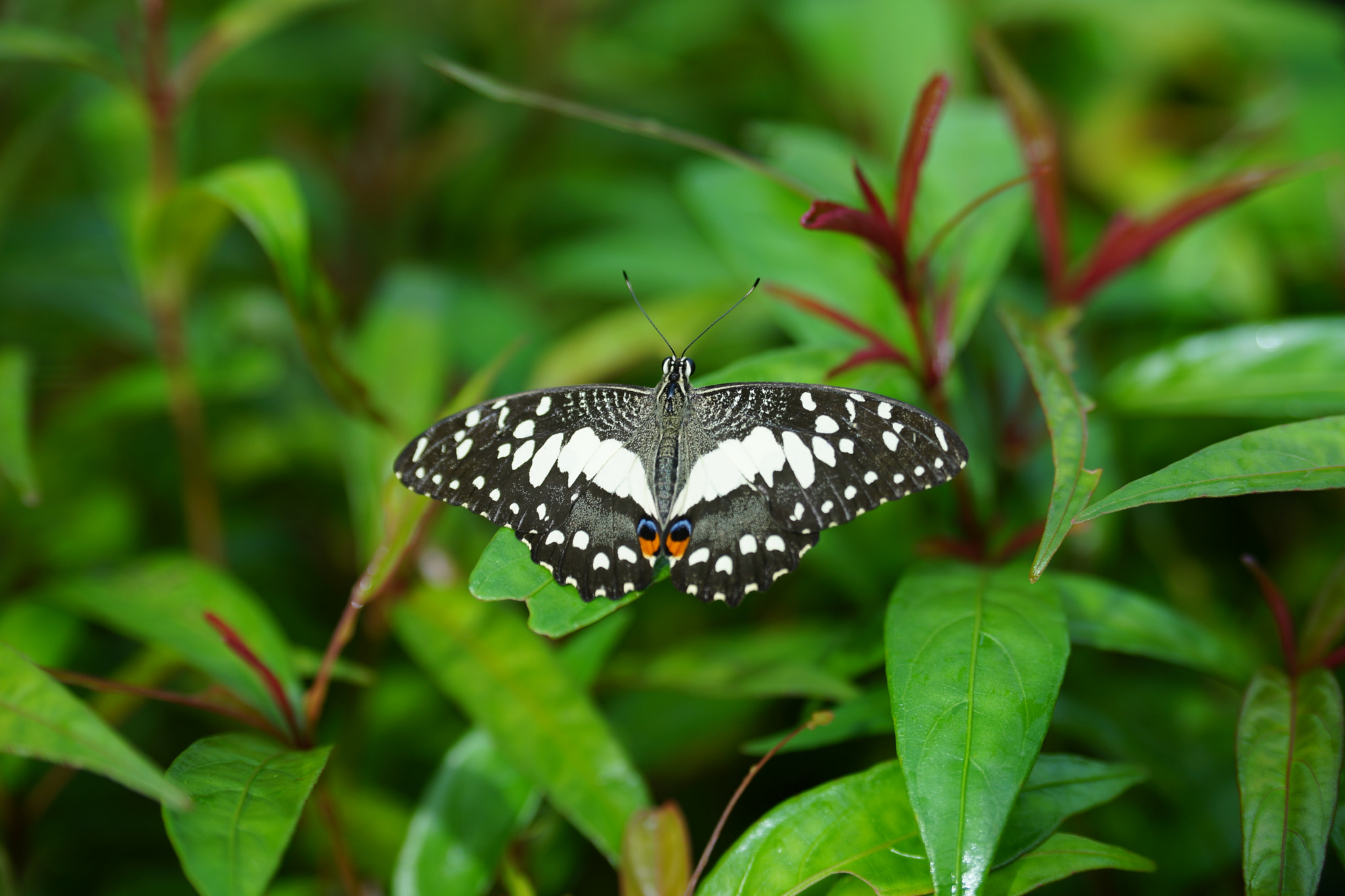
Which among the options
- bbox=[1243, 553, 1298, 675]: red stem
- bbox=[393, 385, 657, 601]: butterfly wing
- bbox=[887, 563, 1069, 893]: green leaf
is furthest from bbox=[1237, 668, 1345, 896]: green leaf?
bbox=[393, 385, 657, 601]: butterfly wing

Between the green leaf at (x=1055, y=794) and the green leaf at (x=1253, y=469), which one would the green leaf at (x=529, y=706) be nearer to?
the green leaf at (x=1055, y=794)

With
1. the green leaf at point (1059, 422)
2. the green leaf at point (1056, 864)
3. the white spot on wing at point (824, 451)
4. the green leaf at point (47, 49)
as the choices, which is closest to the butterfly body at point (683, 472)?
the white spot on wing at point (824, 451)

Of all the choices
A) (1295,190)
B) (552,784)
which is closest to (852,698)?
(552,784)

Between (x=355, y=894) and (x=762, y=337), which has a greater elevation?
(x=762, y=337)

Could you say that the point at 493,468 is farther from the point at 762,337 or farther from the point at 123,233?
the point at 123,233

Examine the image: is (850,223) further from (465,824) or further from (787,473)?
(465,824)

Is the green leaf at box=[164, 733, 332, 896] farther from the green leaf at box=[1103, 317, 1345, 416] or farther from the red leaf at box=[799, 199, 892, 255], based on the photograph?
the green leaf at box=[1103, 317, 1345, 416]
